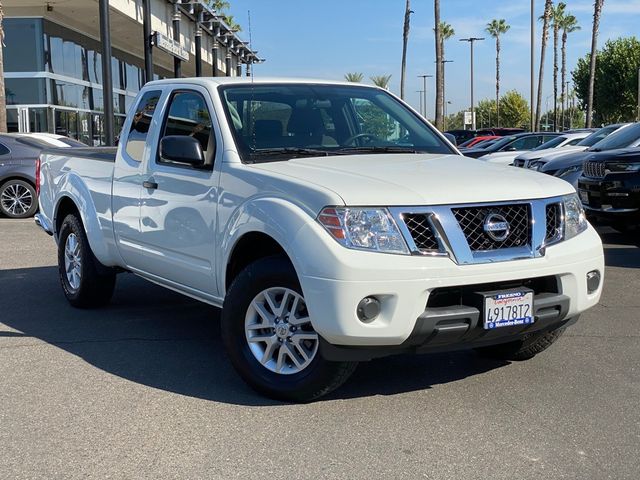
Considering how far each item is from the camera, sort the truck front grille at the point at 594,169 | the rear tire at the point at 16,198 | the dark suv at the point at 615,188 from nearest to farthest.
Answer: the dark suv at the point at 615,188 → the truck front grille at the point at 594,169 → the rear tire at the point at 16,198

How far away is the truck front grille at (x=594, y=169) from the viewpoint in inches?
399

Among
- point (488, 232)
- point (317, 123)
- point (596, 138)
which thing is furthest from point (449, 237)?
point (596, 138)

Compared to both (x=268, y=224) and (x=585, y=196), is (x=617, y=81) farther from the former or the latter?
(x=268, y=224)

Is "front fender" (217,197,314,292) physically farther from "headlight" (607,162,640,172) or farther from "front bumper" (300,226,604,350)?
"headlight" (607,162,640,172)

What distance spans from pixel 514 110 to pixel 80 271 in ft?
326

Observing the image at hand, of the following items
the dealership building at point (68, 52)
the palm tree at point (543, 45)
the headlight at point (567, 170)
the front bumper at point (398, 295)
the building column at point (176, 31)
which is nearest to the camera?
the front bumper at point (398, 295)

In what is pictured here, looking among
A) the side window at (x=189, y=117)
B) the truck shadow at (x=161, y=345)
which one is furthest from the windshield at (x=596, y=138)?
the side window at (x=189, y=117)

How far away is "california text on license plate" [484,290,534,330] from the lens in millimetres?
4148

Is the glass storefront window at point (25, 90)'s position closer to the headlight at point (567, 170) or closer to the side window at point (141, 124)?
the headlight at point (567, 170)

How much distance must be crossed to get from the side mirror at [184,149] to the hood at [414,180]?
1.42ft

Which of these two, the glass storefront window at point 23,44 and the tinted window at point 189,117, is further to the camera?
the glass storefront window at point 23,44

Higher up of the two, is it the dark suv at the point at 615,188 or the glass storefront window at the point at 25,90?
the glass storefront window at the point at 25,90

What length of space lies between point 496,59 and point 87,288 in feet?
293

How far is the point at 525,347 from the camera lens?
5.18m
